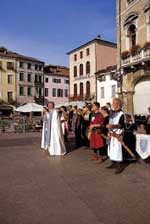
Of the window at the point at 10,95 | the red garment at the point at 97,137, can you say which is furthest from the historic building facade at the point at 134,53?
the window at the point at 10,95

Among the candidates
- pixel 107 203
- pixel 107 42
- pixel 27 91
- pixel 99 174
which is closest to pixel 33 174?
pixel 99 174

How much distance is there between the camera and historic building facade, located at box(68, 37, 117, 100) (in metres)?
45.7

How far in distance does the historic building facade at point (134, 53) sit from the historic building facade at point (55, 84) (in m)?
41.8

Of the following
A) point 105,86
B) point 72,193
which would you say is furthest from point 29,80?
point 72,193

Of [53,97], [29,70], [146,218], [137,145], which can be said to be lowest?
[146,218]

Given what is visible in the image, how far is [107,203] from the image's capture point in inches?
193

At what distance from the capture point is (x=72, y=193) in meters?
5.49

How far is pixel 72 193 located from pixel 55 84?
62.7 meters

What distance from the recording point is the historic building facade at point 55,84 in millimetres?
66062

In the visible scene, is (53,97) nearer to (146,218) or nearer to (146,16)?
(146,16)

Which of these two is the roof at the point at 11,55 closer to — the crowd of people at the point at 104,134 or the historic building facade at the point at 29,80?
the historic building facade at the point at 29,80

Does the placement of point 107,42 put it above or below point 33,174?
above

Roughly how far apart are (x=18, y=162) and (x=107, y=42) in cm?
4124

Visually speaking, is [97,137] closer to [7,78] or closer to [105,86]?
[105,86]
